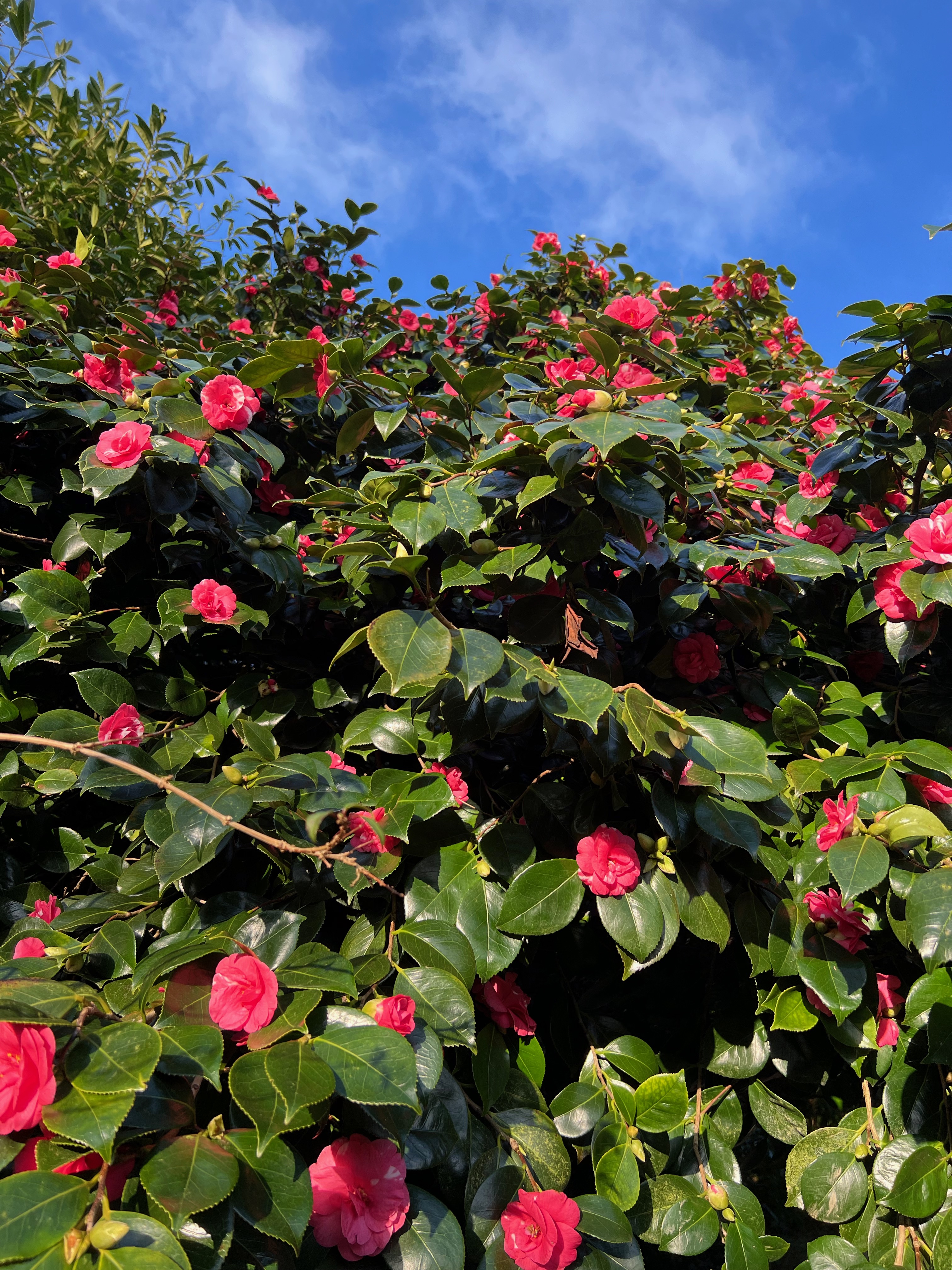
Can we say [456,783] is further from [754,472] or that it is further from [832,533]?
[754,472]

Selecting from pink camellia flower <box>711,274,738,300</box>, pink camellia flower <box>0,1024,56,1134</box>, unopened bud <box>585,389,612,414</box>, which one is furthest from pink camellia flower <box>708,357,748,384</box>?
pink camellia flower <box>0,1024,56,1134</box>

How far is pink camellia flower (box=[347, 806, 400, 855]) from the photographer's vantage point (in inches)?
41.5

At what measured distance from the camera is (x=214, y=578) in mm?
1570

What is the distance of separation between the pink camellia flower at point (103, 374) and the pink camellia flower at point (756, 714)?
4.63ft

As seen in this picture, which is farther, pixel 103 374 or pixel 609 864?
pixel 103 374

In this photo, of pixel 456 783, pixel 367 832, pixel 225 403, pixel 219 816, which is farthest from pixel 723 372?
pixel 219 816

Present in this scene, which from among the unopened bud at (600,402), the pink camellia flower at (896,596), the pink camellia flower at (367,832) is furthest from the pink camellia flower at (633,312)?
the pink camellia flower at (367,832)

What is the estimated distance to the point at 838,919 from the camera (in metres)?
1.09

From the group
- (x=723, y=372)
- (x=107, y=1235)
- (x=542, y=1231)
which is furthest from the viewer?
(x=723, y=372)

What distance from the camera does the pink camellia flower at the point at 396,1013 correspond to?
2.67 ft

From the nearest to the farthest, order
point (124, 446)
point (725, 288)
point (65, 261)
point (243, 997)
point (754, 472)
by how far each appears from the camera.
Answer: point (243, 997) → point (124, 446) → point (754, 472) → point (65, 261) → point (725, 288)

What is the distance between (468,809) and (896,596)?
816 millimetres

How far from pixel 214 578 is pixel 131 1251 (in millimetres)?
1181

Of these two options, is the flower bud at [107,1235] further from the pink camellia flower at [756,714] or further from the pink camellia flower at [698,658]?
the pink camellia flower at [756,714]
